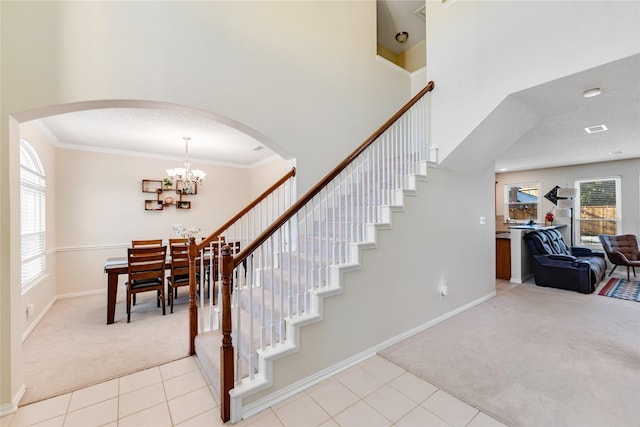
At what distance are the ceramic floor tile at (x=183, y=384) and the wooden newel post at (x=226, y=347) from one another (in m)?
0.52

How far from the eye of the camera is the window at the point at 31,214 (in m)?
3.37

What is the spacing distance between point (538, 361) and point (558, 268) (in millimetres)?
3341

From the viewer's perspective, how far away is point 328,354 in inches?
89.9

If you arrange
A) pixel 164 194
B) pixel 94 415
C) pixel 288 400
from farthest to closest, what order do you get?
pixel 164 194 → pixel 288 400 → pixel 94 415

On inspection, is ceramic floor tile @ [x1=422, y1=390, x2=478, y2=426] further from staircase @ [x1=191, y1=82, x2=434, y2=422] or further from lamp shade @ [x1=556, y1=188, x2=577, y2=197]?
lamp shade @ [x1=556, y1=188, x2=577, y2=197]

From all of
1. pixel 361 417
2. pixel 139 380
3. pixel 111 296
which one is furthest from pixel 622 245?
pixel 111 296

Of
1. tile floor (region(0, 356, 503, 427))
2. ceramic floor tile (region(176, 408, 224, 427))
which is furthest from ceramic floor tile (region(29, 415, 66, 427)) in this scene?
ceramic floor tile (region(176, 408, 224, 427))

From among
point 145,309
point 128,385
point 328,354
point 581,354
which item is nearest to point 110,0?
point 128,385

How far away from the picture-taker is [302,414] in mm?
1862

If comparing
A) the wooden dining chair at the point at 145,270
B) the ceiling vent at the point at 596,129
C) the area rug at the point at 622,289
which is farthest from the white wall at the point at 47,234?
the area rug at the point at 622,289

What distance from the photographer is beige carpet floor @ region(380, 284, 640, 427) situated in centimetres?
188

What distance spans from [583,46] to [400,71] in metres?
2.73

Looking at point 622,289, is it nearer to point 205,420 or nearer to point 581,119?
point 581,119

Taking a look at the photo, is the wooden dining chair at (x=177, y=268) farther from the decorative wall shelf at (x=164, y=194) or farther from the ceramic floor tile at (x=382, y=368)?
the ceramic floor tile at (x=382, y=368)
